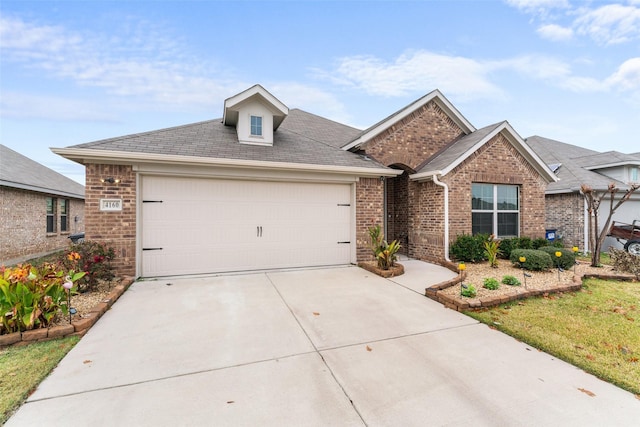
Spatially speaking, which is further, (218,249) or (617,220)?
(617,220)

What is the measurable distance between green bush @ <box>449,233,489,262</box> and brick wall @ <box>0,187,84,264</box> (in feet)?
49.7

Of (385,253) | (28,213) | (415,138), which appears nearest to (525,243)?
(415,138)

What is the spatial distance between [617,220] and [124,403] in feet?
58.5

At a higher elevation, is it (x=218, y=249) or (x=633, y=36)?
(x=633, y=36)

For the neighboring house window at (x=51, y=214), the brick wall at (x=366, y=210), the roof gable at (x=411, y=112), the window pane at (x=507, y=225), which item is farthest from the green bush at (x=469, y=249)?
the neighboring house window at (x=51, y=214)

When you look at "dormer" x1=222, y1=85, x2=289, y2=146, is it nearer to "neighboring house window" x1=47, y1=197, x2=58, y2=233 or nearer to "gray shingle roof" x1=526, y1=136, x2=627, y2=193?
"neighboring house window" x1=47, y1=197, x2=58, y2=233

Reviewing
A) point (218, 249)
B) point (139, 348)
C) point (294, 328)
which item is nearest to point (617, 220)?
point (294, 328)

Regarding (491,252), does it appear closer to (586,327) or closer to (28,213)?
(586,327)

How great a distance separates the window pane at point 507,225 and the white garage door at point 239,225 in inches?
216

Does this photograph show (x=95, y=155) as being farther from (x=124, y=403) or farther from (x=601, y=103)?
(x=601, y=103)

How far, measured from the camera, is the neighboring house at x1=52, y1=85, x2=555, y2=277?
6.24 meters

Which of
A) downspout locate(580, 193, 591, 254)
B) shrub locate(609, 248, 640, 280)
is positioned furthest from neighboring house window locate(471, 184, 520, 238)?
downspout locate(580, 193, 591, 254)

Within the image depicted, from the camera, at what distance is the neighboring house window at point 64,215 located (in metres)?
13.3

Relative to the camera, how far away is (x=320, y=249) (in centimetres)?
782
